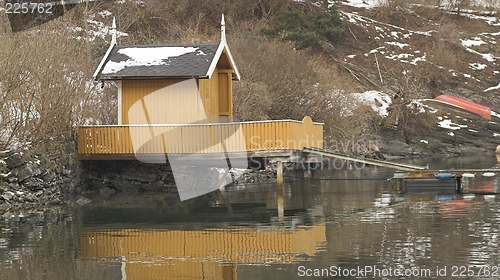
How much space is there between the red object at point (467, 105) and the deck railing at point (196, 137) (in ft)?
114

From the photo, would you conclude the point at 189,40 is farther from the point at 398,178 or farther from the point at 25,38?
the point at 398,178

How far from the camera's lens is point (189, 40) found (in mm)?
46875

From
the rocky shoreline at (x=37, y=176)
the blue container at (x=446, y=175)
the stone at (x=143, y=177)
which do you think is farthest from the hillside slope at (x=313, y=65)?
the blue container at (x=446, y=175)

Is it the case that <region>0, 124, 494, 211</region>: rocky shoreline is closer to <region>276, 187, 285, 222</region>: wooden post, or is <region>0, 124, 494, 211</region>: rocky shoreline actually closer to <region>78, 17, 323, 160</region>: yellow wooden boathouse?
<region>78, 17, 323, 160</region>: yellow wooden boathouse

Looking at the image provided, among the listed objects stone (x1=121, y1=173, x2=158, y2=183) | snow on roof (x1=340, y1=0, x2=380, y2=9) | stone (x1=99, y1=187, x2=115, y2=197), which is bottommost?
stone (x1=99, y1=187, x2=115, y2=197)

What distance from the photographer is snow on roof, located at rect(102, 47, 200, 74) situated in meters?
31.1


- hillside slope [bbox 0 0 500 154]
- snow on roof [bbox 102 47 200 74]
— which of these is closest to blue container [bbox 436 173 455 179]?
snow on roof [bbox 102 47 200 74]

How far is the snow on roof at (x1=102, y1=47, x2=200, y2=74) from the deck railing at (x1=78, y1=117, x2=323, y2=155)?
2281 mm

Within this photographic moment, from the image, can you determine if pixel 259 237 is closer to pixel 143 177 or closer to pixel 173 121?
pixel 173 121

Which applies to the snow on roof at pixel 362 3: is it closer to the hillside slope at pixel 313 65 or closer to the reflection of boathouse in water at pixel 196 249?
the hillside slope at pixel 313 65

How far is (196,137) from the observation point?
3000cm

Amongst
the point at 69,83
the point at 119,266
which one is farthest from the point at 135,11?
the point at 119,266

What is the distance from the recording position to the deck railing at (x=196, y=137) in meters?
29.3

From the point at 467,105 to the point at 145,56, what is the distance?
38.5 meters
